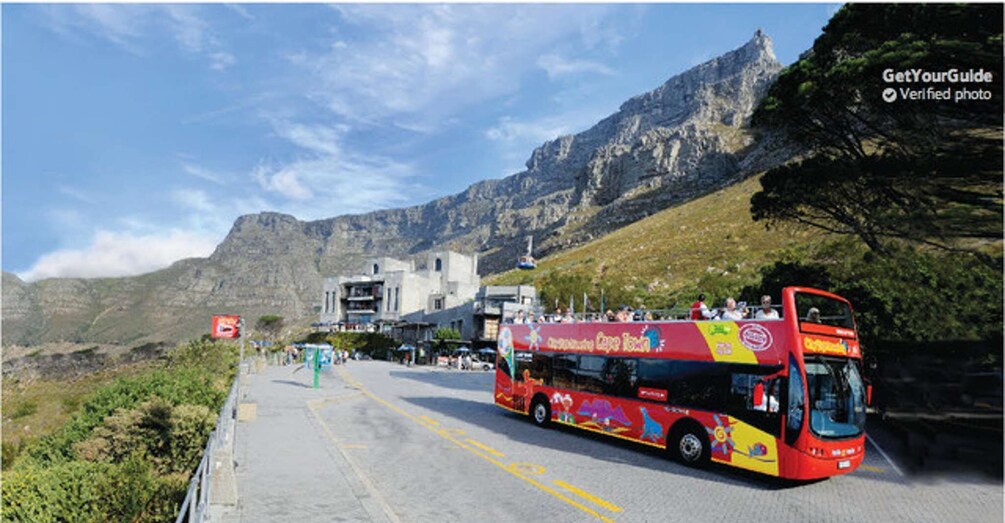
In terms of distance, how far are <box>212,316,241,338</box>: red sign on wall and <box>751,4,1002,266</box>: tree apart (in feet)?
76.4

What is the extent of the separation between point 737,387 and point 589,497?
4416 millimetres

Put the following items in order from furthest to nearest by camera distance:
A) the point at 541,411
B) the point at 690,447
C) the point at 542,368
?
the point at 542,368
the point at 541,411
the point at 690,447

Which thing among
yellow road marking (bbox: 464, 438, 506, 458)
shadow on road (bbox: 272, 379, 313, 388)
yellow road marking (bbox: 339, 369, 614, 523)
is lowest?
yellow road marking (bbox: 464, 438, 506, 458)

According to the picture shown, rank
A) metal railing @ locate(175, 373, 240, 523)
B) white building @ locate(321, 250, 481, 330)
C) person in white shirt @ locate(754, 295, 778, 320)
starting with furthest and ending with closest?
white building @ locate(321, 250, 481, 330), person in white shirt @ locate(754, 295, 778, 320), metal railing @ locate(175, 373, 240, 523)

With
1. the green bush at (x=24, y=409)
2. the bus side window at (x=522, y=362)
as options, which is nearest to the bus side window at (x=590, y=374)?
the bus side window at (x=522, y=362)

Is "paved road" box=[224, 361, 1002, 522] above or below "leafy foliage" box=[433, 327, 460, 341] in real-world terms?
below

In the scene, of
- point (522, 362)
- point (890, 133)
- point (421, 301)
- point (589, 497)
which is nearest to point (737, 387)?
point (589, 497)

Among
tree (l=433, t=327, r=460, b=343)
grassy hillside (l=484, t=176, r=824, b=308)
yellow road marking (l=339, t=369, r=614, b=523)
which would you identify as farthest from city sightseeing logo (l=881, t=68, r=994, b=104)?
tree (l=433, t=327, r=460, b=343)

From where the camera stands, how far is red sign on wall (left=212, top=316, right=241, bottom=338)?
2516 cm

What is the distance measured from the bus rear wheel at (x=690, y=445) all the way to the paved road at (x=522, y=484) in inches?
11.3

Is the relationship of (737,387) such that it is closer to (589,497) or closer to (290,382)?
(589,497)

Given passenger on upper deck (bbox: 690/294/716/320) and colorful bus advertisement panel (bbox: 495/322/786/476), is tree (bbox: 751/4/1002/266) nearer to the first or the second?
passenger on upper deck (bbox: 690/294/716/320)

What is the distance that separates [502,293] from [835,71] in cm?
5269

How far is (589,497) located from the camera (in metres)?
10.5
